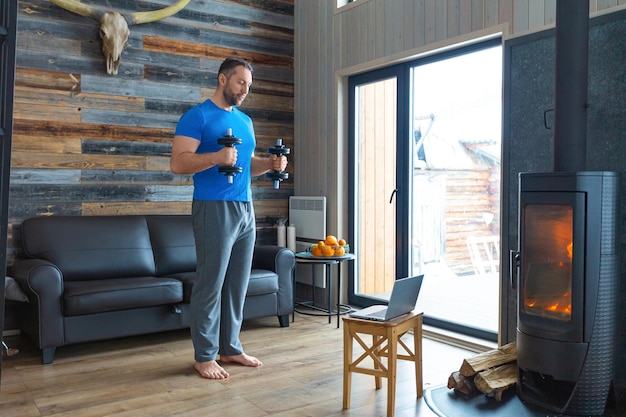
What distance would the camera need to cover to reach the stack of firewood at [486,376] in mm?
2908

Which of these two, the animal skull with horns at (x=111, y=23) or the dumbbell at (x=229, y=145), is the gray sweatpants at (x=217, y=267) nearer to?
the dumbbell at (x=229, y=145)

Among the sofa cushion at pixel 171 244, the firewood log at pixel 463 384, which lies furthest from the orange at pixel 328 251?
the firewood log at pixel 463 384

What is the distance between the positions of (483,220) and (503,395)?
136 centimetres

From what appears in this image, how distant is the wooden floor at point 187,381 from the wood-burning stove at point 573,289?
59 centimetres

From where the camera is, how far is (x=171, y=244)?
14.6ft

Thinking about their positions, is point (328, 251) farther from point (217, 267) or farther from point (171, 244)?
point (217, 267)

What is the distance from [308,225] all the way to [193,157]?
2.23m

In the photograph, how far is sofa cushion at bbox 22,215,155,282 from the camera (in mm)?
3998

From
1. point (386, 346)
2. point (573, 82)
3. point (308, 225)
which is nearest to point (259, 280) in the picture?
point (308, 225)

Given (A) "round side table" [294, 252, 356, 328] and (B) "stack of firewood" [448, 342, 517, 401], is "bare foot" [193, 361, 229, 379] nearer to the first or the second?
(B) "stack of firewood" [448, 342, 517, 401]

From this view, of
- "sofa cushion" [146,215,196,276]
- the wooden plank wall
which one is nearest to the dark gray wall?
"sofa cushion" [146,215,196,276]

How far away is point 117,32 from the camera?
14.5 feet

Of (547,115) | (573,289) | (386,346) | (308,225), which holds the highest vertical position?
(547,115)

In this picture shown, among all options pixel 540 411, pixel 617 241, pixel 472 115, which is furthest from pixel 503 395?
pixel 472 115
